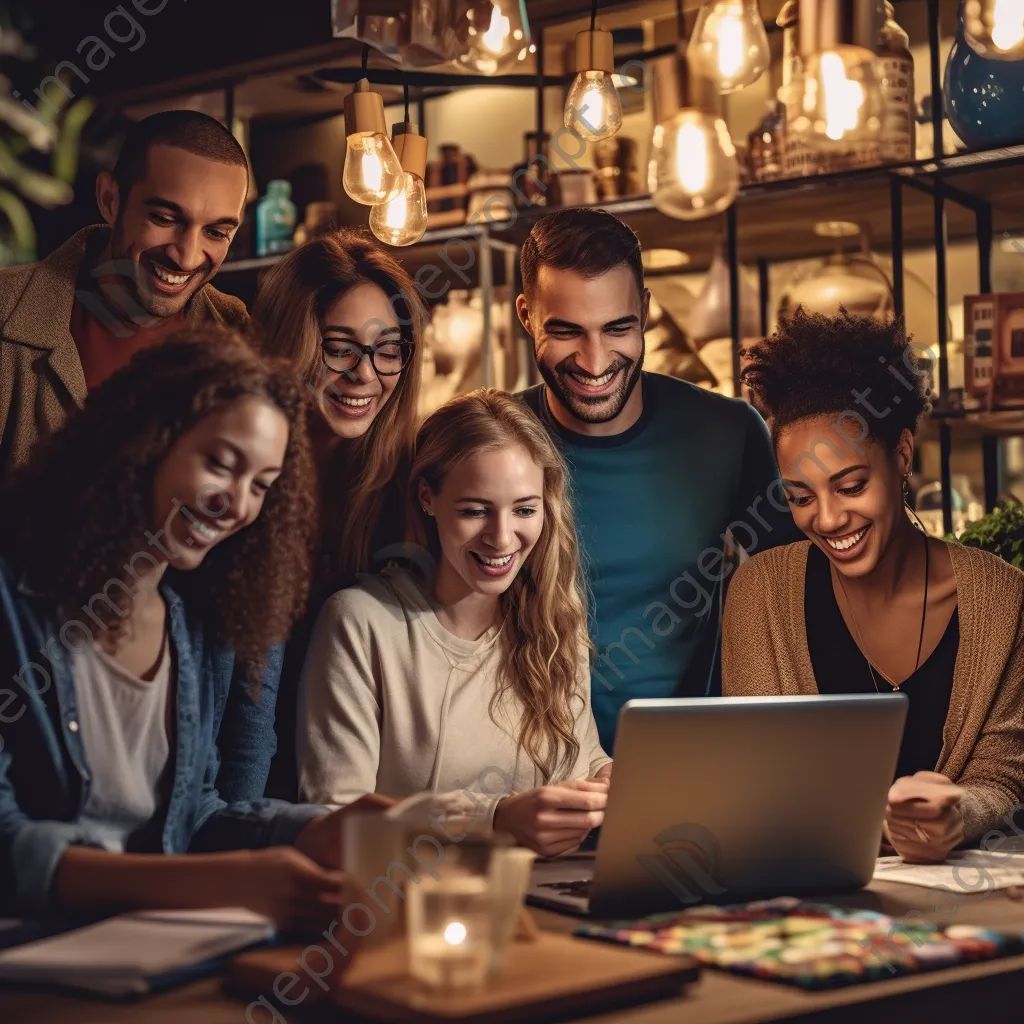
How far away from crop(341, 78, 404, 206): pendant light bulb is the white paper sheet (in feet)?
4.15

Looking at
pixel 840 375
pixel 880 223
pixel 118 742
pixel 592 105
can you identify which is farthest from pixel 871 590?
pixel 880 223

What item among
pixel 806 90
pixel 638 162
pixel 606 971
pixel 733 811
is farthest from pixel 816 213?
pixel 606 971

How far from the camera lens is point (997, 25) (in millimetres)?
1482

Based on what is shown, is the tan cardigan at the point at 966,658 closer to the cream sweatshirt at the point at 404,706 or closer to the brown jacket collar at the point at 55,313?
the cream sweatshirt at the point at 404,706

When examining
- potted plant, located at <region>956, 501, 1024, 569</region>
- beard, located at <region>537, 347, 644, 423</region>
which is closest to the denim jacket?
beard, located at <region>537, 347, 644, 423</region>

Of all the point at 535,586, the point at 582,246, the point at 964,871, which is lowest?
the point at 964,871

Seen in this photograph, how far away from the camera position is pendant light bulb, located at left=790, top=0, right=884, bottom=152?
1.45m

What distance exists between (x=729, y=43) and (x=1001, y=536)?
152 cm

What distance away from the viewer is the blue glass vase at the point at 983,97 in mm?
3018

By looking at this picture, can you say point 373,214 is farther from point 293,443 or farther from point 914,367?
point 914,367

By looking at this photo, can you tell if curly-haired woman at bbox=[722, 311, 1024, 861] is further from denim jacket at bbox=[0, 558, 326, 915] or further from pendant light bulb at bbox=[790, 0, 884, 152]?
denim jacket at bbox=[0, 558, 326, 915]

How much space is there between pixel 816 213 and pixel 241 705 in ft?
7.68

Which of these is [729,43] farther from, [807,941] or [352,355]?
[807,941]

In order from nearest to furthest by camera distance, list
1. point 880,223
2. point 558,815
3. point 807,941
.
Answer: point 807,941 < point 558,815 < point 880,223
